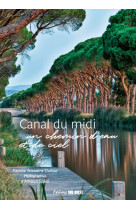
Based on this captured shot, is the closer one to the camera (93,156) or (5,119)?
(93,156)

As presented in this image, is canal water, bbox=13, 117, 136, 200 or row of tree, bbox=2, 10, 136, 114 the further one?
row of tree, bbox=2, 10, 136, 114

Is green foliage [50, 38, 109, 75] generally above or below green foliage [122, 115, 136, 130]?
above

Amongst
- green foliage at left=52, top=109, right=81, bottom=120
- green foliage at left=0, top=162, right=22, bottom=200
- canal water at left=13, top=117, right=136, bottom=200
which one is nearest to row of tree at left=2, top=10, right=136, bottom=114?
green foliage at left=52, top=109, right=81, bottom=120

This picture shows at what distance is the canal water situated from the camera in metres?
8.57

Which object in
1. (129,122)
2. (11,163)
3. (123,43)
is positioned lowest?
(11,163)

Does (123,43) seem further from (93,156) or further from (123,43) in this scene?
(93,156)

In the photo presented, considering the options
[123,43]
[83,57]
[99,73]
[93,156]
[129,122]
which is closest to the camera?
[93,156]

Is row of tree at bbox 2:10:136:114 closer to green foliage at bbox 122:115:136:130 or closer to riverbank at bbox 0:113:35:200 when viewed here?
green foliage at bbox 122:115:136:130

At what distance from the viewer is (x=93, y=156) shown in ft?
38.9

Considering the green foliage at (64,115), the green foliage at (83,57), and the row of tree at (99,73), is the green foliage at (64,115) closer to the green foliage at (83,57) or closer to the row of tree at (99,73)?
the row of tree at (99,73)

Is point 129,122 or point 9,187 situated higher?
point 129,122

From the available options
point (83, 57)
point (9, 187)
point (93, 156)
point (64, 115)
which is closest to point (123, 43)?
point (93, 156)

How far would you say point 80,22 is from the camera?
1052 centimetres
